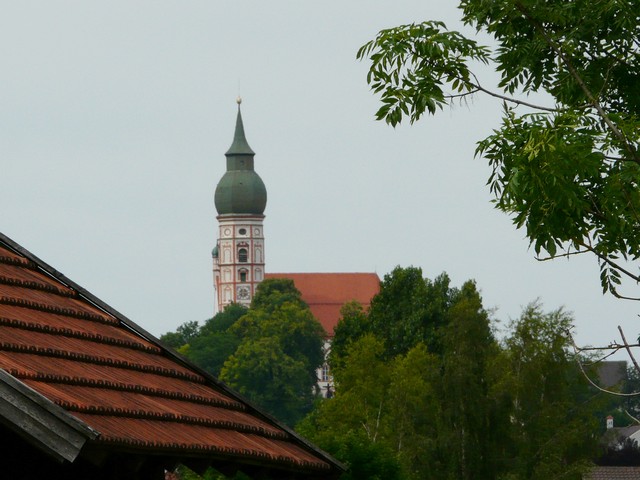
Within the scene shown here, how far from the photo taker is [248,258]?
161 meters

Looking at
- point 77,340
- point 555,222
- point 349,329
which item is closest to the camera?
point 77,340

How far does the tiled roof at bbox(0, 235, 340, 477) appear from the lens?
18.5 ft

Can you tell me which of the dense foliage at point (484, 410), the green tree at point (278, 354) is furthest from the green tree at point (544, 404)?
the green tree at point (278, 354)

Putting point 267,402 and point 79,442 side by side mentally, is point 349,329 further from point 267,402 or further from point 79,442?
point 79,442

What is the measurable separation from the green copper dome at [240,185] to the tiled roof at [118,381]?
5746 inches

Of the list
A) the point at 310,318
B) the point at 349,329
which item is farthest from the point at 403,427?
the point at 310,318

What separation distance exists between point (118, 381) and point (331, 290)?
147260 mm

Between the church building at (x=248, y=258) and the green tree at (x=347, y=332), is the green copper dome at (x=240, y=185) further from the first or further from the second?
the green tree at (x=347, y=332)

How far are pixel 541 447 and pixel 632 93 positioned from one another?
4022cm

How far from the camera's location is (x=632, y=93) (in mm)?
8586

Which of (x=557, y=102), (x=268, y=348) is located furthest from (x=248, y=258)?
(x=557, y=102)

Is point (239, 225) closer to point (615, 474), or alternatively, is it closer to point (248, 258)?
point (248, 258)

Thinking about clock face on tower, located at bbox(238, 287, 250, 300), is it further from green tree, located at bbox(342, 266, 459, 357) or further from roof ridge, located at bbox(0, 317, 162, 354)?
roof ridge, located at bbox(0, 317, 162, 354)

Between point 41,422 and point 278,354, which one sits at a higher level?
point 278,354
